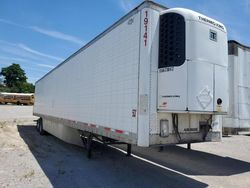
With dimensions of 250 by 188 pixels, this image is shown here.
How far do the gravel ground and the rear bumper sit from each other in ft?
3.39

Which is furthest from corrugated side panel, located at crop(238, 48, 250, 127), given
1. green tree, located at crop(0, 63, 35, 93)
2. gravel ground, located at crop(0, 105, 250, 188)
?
green tree, located at crop(0, 63, 35, 93)

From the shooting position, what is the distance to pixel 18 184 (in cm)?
572

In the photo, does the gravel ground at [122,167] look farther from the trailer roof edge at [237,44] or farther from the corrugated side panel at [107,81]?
the trailer roof edge at [237,44]

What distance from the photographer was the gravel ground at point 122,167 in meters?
6.02

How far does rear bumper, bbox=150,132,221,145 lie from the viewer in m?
5.30

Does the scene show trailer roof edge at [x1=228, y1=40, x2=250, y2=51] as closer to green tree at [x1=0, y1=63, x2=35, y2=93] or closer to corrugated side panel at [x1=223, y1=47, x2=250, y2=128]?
corrugated side panel at [x1=223, y1=47, x2=250, y2=128]

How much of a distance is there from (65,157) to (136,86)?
4.60m

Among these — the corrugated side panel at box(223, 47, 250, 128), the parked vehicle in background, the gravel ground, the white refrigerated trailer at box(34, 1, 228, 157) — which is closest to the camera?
the white refrigerated trailer at box(34, 1, 228, 157)

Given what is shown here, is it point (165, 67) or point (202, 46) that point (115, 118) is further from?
point (202, 46)

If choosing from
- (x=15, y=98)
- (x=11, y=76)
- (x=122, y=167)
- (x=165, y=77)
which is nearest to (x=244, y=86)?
(x=165, y=77)

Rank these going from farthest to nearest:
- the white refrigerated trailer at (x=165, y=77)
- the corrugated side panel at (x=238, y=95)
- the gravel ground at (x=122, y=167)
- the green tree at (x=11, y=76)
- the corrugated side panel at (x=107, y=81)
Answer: the green tree at (x=11, y=76) < the corrugated side panel at (x=238, y=95) < the gravel ground at (x=122, y=167) < the corrugated side panel at (x=107, y=81) < the white refrigerated trailer at (x=165, y=77)

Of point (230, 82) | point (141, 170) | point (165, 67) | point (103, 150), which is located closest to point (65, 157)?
point (103, 150)

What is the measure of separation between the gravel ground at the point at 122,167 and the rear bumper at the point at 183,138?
1.03 meters

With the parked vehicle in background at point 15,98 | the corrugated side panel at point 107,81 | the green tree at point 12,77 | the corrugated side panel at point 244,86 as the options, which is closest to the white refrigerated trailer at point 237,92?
the corrugated side panel at point 244,86
